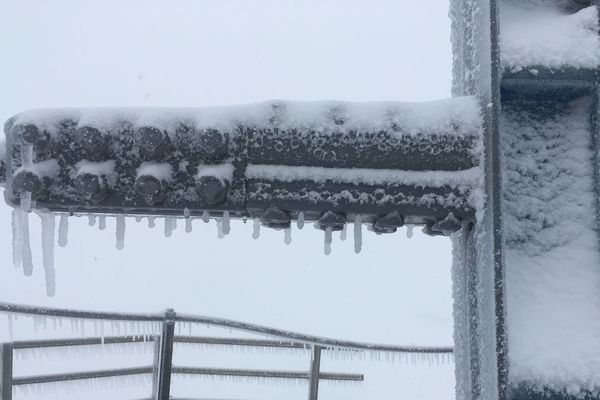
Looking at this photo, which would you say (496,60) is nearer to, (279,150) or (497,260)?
(497,260)

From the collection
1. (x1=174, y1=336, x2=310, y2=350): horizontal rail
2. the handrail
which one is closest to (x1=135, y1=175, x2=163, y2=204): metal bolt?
the handrail

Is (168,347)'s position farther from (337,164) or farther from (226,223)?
(337,164)

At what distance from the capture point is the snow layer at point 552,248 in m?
1.70

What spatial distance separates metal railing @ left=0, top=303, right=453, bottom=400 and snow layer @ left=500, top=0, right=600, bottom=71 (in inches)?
119

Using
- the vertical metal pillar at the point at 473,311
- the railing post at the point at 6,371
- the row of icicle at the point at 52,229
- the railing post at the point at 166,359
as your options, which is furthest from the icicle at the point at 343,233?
the railing post at the point at 6,371

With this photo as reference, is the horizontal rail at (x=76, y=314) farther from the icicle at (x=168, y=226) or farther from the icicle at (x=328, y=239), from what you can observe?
the icicle at (x=328, y=239)

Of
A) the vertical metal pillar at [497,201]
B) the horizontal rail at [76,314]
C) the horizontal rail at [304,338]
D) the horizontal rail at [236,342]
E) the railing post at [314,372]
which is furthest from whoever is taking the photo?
the railing post at [314,372]

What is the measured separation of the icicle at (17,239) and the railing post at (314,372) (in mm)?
3918

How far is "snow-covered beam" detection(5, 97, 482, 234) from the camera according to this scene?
1764 millimetres

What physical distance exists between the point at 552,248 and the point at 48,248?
74.2 inches

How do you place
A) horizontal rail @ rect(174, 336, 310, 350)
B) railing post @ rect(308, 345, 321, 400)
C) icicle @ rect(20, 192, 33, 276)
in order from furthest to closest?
1. railing post @ rect(308, 345, 321, 400)
2. horizontal rail @ rect(174, 336, 310, 350)
3. icicle @ rect(20, 192, 33, 276)

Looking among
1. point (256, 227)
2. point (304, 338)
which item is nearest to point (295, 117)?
point (256, 227)

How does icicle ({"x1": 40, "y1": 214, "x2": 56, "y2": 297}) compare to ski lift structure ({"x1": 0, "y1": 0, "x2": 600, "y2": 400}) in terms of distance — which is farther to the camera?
icicle ({"x1": 40, "y1": 214, "x2": 56, "y2": 297})

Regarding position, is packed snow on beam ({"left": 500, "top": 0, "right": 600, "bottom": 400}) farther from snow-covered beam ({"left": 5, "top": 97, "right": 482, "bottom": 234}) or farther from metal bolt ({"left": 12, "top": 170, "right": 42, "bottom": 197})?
metal bolt ({"left": 12, "top": 170, "right": 42, "bottom": 197})
